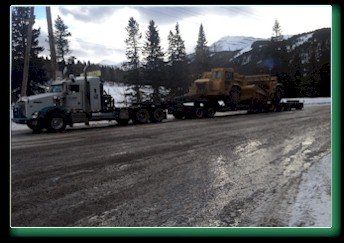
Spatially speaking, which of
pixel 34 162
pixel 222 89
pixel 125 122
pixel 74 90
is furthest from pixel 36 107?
pixel 222 89

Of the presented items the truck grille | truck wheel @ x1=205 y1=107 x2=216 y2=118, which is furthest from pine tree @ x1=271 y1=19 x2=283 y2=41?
truck wheel @ x1=205 y1=107 x2=216 y2=118

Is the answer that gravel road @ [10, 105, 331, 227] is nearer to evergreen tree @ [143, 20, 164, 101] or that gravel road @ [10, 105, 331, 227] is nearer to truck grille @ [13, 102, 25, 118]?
truck grille @ [13, 102, 25, 118]

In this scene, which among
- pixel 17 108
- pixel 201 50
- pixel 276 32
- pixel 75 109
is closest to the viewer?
pixel 276 32

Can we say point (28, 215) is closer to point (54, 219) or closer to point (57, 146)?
point (54, 219)

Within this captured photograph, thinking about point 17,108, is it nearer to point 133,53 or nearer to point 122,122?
point 133,53

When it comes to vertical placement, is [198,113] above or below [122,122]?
above

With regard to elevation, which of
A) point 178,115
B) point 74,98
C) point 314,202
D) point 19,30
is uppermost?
point 19,30

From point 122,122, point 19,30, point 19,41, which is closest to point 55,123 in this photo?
point 122,122
